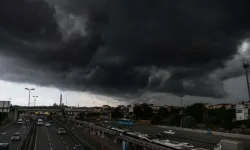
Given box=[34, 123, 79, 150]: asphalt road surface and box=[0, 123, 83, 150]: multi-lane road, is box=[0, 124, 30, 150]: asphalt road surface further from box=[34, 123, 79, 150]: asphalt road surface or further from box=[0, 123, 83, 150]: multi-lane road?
box=[34, 123, 79, 150]: asphalt road surface

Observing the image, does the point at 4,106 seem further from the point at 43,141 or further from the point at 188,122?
the point at 188,122

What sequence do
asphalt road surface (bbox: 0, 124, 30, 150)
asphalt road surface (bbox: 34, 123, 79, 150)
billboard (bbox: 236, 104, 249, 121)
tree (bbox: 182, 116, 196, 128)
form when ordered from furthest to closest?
1. billboard (bbox: 236, 104, 249, 121)
2. tree (bbox: 182, 116, 196, 128)
3. asphalt road surface (bbox: 0, 124, 30, 150)
4. asphalt road surface (bbox: 34, 123, 79, 150)

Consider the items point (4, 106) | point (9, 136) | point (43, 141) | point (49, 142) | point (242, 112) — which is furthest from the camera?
point (242, 112)

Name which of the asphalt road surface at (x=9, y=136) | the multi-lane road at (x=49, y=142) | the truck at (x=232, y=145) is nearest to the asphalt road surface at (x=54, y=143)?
the multi-lane road at (x=49, y=142)

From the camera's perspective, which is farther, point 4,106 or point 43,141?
point 4,106

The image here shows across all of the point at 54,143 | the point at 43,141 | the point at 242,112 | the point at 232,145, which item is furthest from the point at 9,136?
the point at 242,112

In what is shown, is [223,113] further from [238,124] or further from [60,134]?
[60,134]

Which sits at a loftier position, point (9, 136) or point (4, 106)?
point (4, 106)

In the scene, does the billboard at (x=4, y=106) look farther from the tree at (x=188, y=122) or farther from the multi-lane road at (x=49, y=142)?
the tree at (x=188, y=122)

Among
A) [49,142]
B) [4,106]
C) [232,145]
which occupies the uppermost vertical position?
[4,106]

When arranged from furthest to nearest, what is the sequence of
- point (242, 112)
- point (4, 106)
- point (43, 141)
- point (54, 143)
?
1. point (242, 112)
2. point (4, 106)
3. point (43, 141)
4. point (54, 143)

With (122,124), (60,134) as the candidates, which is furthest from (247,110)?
(60,134)

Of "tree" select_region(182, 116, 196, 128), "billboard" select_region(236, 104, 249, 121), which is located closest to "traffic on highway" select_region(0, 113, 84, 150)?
"tree" select_region(182, 116, 196, 128)
